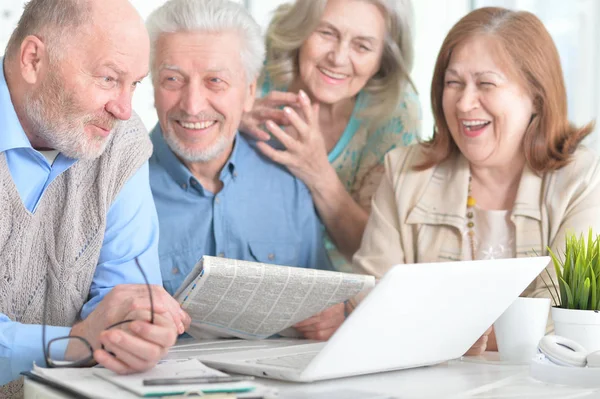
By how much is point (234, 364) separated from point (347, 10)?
130cm

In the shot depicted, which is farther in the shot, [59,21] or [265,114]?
[265,114]

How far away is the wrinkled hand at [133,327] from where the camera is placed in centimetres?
108

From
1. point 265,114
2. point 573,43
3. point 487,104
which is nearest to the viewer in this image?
point 487,104

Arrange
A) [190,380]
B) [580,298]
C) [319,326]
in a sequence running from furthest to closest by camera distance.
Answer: [319,326], [580,298], [190,380]

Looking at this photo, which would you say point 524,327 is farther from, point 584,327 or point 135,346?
point 135,346

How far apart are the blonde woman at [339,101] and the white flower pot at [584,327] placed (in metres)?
0.90

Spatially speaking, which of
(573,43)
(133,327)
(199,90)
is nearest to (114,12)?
(199,90)

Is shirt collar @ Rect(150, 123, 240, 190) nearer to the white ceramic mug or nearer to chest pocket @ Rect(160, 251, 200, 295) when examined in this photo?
chest pocket @ Rect(160, 251, 200, 295)

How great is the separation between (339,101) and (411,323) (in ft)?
4.18

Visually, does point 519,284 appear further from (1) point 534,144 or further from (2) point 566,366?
(1) point 534,144

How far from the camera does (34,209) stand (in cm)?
151

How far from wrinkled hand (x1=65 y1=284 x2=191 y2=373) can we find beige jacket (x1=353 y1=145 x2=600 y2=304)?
2.69ft

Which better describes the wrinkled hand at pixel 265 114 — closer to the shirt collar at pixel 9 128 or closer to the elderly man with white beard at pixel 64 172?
the elderly man with white beard at pixel 64 172

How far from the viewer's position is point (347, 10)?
2.22m
